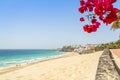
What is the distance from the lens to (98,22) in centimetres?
412

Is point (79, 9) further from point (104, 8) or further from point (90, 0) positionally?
point (104, 8)

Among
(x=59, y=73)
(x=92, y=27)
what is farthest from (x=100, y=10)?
(x=59, y=73)

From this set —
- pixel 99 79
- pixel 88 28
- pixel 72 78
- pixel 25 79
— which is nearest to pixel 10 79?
pixel 25 79

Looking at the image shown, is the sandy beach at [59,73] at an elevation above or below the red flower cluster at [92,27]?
below

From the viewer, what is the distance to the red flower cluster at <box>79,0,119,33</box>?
149 inches

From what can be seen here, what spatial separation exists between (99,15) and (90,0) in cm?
28

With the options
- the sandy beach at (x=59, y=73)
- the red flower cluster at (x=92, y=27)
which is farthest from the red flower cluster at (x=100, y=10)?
Result: the sandy beach at (x=59, y=73)

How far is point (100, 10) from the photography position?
12.6 feet

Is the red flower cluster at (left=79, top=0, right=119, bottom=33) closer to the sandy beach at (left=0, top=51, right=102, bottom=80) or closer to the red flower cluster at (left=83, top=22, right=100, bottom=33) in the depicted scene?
the red flower cluster at (left=83, top=22, right=100, bottom=33)

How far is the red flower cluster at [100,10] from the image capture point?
3.78 m

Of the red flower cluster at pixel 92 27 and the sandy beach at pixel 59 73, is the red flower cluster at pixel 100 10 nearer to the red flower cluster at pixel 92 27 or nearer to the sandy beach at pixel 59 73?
the red flower cluster at pixel 92 27

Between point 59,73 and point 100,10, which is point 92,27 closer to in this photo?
point 100,10

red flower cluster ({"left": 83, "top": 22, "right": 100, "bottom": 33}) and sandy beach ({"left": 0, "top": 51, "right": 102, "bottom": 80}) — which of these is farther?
sandy beach ({"left": 0, "top": 51, "right": 102, "bottom": 80})

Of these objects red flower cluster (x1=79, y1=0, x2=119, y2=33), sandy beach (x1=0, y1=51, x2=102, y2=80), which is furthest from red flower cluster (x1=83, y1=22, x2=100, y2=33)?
sandy beach (x1=0, y1=51, x2=102, y2=80)
